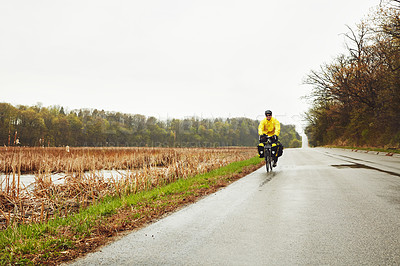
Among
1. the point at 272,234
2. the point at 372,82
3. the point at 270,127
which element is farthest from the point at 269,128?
the point at 372,82

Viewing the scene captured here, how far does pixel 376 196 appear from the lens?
6.25 m

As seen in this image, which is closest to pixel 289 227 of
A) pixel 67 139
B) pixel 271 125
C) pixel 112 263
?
pixel 112 263

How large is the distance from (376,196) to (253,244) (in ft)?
14.3

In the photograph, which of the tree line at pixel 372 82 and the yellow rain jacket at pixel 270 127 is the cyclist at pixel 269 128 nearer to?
the yellow rain jacket at pixel 270 127

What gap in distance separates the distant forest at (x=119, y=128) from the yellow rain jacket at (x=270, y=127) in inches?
1523

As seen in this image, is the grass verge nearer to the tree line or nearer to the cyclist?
the cyclist

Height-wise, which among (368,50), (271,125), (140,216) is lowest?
(140,216)

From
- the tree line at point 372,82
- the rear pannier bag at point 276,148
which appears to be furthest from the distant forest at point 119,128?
the rear pannier bag at point 276,148

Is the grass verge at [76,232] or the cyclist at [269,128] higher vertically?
the cyclist at [269,128]

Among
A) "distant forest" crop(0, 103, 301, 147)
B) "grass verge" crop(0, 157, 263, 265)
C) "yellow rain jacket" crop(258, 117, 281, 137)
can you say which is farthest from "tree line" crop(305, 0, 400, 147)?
"distant forest" crop(0, 103, 301, 147)

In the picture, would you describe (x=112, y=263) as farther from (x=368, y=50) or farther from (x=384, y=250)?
(x=368, y=50)

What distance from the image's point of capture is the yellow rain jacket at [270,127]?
11250 mm

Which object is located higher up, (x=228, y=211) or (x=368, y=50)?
(x=368, y=50)

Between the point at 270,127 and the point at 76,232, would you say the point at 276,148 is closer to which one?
the point at 270,127
